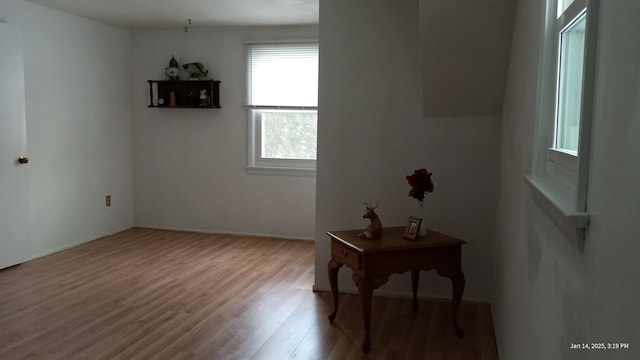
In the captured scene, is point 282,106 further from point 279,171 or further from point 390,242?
point 390,242

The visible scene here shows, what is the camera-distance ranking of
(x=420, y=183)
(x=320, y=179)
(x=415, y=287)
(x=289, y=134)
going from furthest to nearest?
1. (x=289, y=134)
2. (x=320, y=179)
3. (x=415, y=287)
4. (x=420, y=183)

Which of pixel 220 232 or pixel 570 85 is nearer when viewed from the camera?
pixel 570 85

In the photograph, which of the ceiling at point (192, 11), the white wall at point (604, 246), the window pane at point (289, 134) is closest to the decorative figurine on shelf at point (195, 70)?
the ceiling at point (192, 11)

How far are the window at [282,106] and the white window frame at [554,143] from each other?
12.4ft

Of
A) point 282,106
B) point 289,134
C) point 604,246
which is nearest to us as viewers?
point 604,246

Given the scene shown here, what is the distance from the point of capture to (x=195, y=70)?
225 inches

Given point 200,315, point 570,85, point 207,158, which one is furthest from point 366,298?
point 207,158

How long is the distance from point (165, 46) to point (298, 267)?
9.86ft

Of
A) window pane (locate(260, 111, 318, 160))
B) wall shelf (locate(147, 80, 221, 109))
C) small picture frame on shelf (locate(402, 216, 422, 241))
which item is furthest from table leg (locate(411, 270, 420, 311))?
wall shelf (locate(147, 80, 221, 109))

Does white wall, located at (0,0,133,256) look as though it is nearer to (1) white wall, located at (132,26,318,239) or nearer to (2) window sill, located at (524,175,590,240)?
(1) white wall, located at (132,26,318,239)

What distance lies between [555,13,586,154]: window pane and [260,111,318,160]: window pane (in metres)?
3.95

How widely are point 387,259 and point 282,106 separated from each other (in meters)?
2.94

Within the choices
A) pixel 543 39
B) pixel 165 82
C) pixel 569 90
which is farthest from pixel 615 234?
pixel 165 82

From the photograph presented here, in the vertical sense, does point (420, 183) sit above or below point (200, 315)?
above
